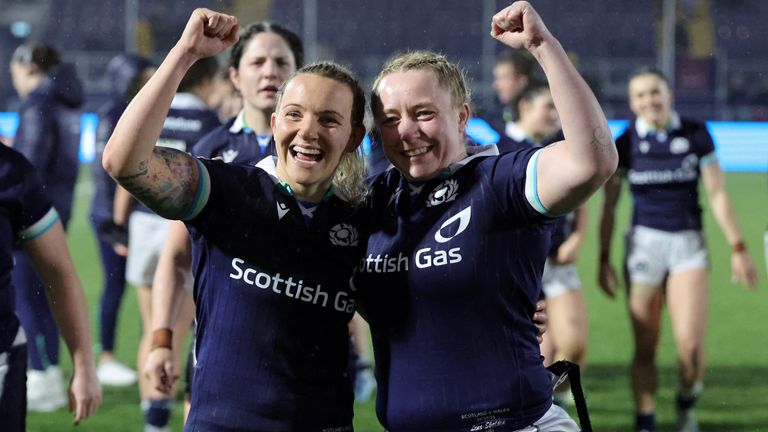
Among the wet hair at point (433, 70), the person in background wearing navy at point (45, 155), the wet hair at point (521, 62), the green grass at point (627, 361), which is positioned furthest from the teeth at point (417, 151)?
the person in background wearing navy at point (45, 155)

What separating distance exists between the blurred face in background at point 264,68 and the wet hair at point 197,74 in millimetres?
2027

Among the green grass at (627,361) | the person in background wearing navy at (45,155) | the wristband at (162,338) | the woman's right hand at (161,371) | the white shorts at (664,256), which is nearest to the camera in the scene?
the woman's right hand at (161,371)

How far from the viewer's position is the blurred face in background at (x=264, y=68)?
448cm

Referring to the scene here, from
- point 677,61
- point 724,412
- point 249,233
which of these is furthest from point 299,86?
point 677,61

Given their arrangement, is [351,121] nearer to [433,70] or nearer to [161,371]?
[433,70]

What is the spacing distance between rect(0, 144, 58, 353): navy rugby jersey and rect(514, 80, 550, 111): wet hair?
3.64 m

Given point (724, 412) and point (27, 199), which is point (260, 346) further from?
point (724, 412)

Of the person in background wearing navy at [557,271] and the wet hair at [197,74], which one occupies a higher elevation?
the wet hair at [197,74]

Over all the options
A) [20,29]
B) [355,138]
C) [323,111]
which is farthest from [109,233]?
[20,29]

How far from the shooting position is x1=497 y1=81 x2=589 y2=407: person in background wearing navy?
20.7ft

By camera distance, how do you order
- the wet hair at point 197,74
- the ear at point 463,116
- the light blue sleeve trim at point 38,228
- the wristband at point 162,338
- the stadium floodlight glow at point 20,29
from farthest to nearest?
the stadium floodlight glow at point 20,29, the wet hair at point 197,74, the wristband at point 162,338, the light blue sleeve trim at point 38,228, the ear at point 463,116

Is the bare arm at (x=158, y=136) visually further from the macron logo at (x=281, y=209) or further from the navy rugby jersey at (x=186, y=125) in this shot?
the navy rugby jersey at (x=186, y=125)

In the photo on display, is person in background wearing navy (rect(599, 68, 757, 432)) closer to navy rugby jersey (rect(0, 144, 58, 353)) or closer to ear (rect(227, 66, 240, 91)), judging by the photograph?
ear (rect(227, 66, 240, 91))

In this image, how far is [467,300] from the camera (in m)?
2.75
